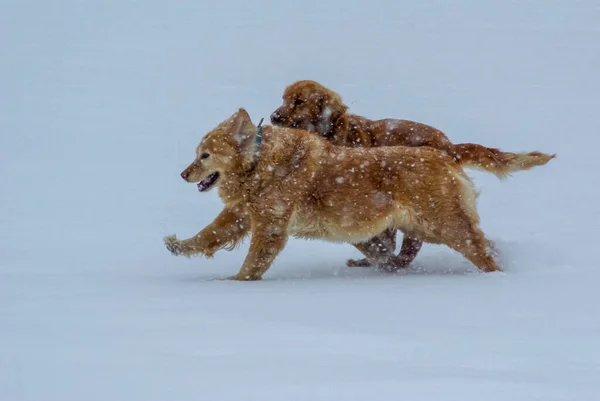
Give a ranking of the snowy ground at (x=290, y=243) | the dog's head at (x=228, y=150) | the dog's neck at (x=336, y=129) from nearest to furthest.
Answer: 1. the snowy ground at (x=290, y=243)
2. the dog's head at (x=228, y=150)
3. the dog's neck at (x=336, y=129)

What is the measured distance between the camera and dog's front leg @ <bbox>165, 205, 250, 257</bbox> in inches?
290

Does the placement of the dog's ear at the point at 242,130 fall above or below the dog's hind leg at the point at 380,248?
above

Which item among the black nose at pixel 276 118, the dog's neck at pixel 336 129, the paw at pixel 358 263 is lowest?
the paw at pixel 358 263

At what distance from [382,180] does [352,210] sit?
0.32 m

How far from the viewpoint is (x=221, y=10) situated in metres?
29.3

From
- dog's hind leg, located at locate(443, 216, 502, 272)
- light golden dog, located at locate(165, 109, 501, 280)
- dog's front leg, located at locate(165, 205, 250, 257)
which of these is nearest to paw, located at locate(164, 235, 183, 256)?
dog's front leg, located at locate(165, 205, 250, 257)

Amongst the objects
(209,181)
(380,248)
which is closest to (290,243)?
(380,248)

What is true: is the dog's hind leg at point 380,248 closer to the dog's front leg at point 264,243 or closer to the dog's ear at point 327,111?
the dog's front leg at point 264,243

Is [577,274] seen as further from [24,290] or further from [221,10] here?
[221,10]

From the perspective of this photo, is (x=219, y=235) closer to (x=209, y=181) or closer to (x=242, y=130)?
(x=209, y=181)

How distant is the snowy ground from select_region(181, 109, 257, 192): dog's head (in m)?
0.88

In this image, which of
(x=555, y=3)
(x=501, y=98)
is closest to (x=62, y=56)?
(x=501, y=98)

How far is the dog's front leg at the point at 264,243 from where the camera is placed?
22.6 feet

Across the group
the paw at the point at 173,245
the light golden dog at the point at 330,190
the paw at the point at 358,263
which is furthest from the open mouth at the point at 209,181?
the paw at the point at 358,263
